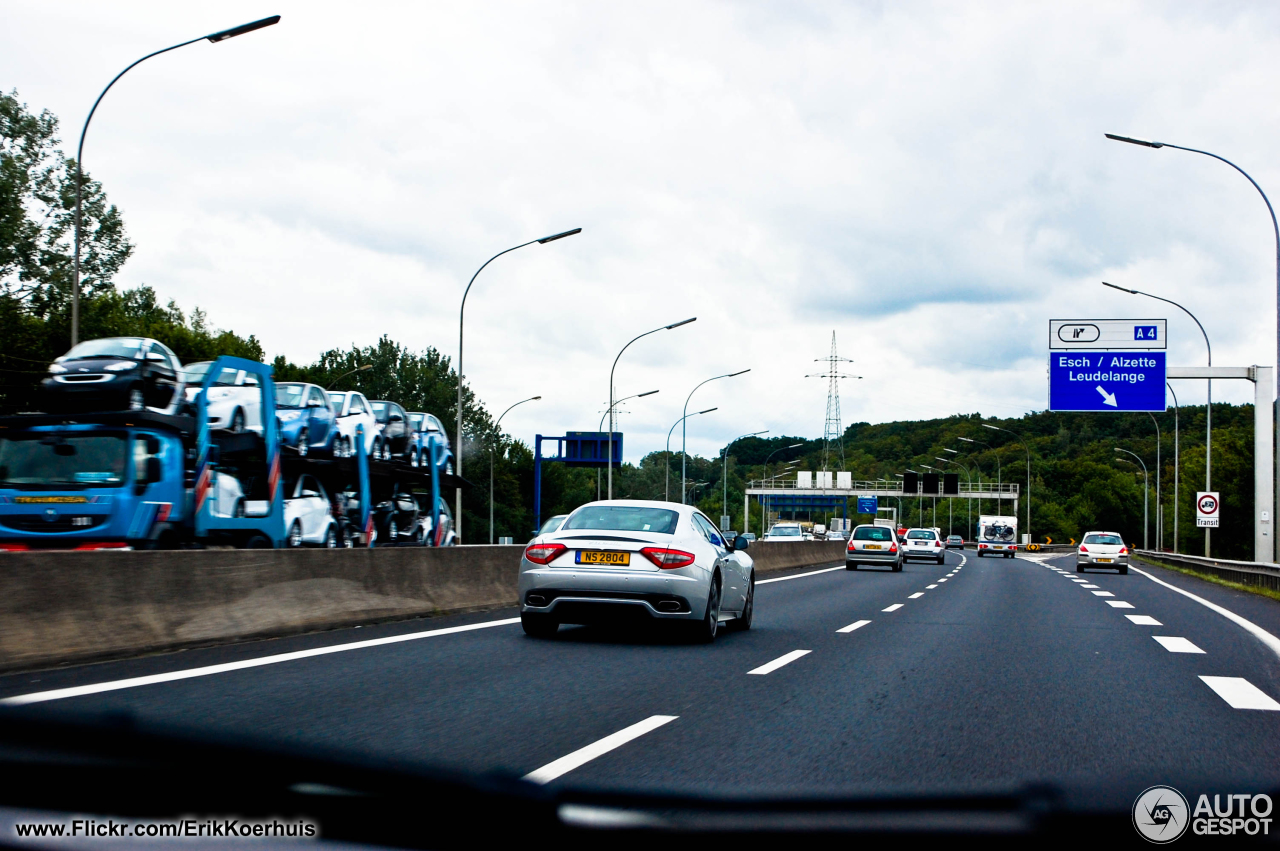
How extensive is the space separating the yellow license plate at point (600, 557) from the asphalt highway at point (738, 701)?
764 mm

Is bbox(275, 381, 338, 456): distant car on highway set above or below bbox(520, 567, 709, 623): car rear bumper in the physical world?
above

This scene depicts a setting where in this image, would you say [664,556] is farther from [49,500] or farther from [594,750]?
[49,500]

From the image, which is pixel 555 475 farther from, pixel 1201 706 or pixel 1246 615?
pixel 1201 706

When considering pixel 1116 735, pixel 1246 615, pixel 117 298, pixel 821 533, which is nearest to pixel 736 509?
pixel 821 533

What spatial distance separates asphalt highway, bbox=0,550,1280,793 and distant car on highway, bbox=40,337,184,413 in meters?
7.46

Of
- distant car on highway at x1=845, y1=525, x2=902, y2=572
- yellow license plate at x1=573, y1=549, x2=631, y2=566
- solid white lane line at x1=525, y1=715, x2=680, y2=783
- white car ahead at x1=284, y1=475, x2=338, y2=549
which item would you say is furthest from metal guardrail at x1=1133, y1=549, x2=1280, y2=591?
solid white lane line at x1=525, y1=715, x2=680, y2=783

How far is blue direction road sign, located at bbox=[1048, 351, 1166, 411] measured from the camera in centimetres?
3425

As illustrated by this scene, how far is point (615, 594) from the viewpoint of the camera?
37.2 feet

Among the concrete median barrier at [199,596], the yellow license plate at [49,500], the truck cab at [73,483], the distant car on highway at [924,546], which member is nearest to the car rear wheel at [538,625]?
the concrete median barrier at [199,596]

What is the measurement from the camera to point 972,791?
193 centimetres

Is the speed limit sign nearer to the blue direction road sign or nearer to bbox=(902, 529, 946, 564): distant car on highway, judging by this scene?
the blue direction road sign

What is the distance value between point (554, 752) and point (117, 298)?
7746 cm

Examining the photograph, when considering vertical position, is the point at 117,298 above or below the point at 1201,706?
above

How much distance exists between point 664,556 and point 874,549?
91.8 ft
